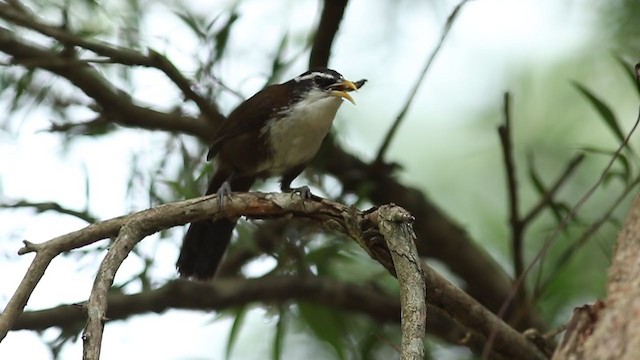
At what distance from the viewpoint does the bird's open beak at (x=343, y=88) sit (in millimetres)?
4105

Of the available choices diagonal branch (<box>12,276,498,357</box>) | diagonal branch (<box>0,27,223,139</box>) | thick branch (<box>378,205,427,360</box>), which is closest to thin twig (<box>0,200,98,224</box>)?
diagonal branch (<box>12,276,498,357</box>)

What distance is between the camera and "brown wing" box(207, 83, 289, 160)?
403 cm

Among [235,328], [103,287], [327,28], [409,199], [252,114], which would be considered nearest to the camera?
[103,287]

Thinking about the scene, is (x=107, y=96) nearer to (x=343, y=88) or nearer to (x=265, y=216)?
(x=343, y=88)

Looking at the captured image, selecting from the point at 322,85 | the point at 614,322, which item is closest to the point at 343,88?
the point at 322,85

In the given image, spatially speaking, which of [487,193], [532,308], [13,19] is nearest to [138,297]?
[13,19]

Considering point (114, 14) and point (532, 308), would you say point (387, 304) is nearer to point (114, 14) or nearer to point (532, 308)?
point (532, 308)

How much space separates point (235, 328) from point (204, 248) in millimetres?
336

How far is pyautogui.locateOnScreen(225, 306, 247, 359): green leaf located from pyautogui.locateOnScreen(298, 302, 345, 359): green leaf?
0.74ft

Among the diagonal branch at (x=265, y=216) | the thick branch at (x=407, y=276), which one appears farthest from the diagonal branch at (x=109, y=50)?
the thick branch at (x=407, y=276)

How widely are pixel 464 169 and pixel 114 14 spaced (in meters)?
2.52

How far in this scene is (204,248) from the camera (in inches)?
164

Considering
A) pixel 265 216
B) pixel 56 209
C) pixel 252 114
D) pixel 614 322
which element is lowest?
pixel 614 322

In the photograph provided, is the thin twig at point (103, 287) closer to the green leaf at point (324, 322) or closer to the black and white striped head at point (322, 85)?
the black and white striped head at point (322, 85)
